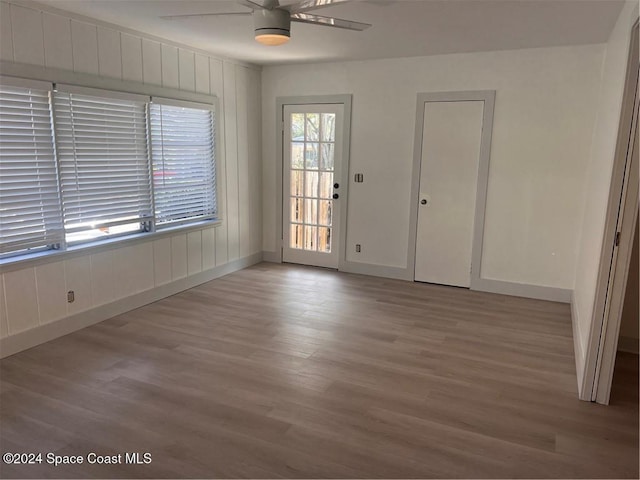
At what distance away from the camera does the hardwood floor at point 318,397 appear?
233 centimetres

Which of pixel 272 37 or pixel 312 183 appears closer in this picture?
pixel 272 37

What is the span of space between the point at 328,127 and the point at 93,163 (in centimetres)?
277

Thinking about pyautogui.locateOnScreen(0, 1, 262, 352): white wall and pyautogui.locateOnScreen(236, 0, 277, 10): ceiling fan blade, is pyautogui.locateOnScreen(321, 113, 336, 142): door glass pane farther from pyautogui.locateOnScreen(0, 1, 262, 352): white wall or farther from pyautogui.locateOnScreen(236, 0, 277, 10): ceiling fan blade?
pyautogui.locateOnScreen(236, 0, 277, 10): ceiling fan blade

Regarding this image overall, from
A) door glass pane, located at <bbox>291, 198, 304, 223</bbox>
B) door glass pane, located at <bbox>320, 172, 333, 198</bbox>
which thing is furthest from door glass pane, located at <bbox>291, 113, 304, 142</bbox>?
door glass pane, located at <bbox>291, 198, 304, 223</bbox>

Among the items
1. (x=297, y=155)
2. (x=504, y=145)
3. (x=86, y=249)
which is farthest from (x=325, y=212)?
(x=86, y=249)

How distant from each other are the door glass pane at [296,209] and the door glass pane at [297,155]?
1.42ft

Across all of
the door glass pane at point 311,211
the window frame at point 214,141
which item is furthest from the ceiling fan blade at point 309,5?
the door glass pane at point 311,211

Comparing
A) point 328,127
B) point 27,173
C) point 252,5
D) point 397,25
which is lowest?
point 27,173

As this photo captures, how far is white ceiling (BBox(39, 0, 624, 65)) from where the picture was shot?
3.29 m

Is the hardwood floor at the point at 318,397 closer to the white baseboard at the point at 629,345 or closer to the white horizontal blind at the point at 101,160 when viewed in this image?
the white baseboard at the point at 629,345

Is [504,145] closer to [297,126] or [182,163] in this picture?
[297,126]

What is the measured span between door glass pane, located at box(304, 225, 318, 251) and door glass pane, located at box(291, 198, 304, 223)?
165 millimetres

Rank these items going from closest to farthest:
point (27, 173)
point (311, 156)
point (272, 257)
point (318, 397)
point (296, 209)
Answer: point (318, 397), point (27, 173), point (311, 156), point (296, 209), point (272, 257)

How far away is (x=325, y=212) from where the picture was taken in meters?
5.97
